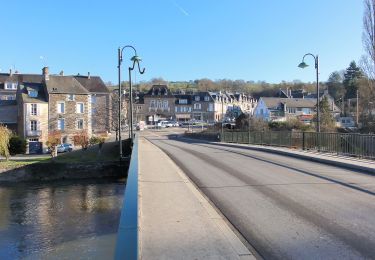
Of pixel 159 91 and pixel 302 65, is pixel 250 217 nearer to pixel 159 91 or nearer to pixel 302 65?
pixel 302 65

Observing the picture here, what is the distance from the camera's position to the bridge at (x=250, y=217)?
630cm

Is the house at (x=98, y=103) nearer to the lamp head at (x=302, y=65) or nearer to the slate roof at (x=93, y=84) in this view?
the slate roof at (x=93, y=84)

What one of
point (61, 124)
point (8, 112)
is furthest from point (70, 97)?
point (8, 112)

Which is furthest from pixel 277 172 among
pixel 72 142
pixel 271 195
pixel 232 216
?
pixel 72 142

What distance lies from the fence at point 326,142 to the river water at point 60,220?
11351 mm

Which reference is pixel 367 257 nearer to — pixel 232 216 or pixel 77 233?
pixel 232 216

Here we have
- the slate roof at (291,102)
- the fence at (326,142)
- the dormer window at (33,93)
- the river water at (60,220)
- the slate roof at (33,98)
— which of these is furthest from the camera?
the slate roof at (291,102)

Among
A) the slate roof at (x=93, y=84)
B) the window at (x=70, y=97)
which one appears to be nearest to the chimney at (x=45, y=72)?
the window at (x=70, y=97)

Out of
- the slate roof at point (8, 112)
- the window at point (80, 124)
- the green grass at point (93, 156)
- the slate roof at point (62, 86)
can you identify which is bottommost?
the green grass at point (93, 156)

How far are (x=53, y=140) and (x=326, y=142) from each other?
56664 mm

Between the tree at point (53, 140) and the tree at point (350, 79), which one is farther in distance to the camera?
the tree at point (350, 79)

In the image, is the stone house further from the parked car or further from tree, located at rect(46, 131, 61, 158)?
the parked car

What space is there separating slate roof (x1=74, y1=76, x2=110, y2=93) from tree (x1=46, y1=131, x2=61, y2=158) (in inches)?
933

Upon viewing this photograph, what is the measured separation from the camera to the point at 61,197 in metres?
36.3
